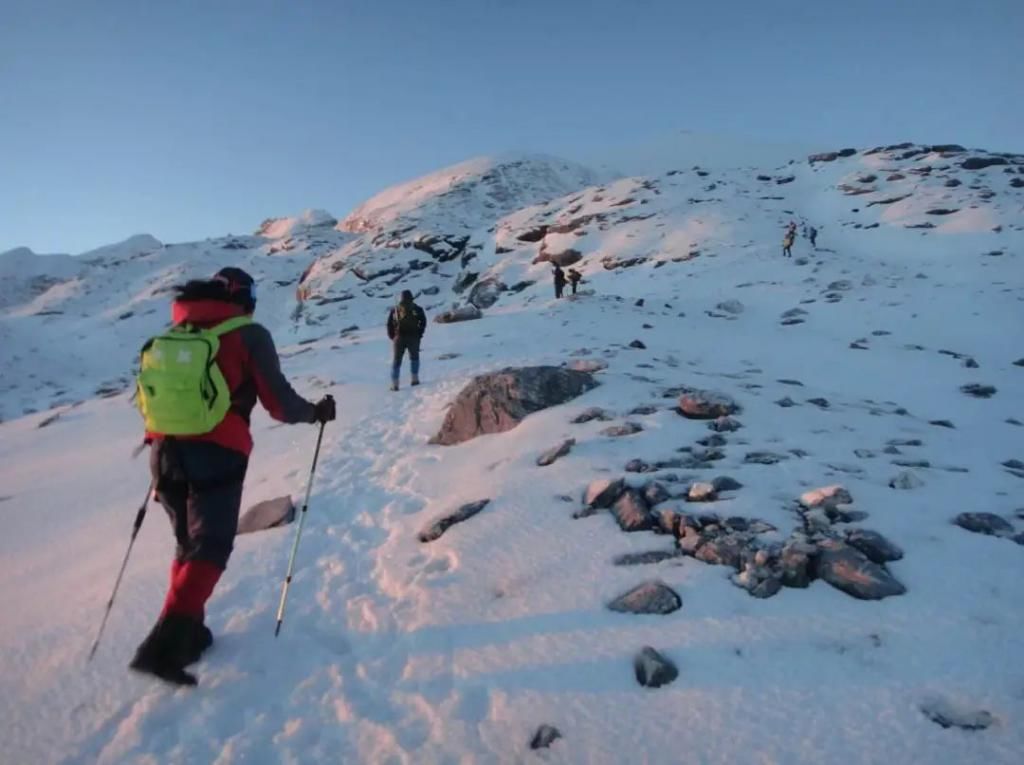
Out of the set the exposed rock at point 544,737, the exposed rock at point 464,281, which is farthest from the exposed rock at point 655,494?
the exposed rock at point 464,281

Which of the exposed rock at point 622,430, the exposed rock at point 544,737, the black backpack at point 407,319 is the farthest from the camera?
the black backpack at point 407,319

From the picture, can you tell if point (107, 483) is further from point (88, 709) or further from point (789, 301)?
point (789, 301)

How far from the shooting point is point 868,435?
7.01 meters

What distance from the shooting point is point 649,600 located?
12.6 feet

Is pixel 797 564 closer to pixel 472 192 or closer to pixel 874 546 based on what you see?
pixel 874 546

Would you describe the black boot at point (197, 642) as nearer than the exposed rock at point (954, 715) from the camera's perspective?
No

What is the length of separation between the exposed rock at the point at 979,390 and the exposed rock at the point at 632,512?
32.8 ft

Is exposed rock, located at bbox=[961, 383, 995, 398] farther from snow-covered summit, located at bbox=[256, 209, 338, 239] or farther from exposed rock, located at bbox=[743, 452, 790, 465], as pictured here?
snow-covered summit, located at bbox=[256, 209, 338, 239]

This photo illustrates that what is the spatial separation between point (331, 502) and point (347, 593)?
84.5 inches

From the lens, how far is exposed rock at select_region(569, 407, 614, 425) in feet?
24.9

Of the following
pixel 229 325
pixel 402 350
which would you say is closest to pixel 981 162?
pixel 402 350

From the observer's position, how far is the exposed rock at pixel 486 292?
34000 mm

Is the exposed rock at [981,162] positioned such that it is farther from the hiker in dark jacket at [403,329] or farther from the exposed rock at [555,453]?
the exposed rock at [555,453]

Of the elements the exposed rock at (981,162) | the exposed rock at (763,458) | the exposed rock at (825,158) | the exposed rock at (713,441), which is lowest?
the exposed rock at (763,458)
